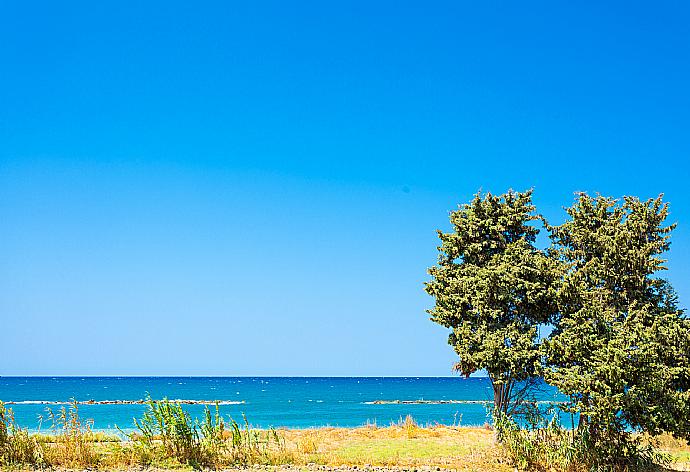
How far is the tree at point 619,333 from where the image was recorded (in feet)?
50.4

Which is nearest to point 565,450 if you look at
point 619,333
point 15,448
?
point 619,333

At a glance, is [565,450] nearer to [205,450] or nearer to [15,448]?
[205,450]

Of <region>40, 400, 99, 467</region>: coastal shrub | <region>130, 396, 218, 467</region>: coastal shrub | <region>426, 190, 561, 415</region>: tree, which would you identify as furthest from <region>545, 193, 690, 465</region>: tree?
<region>40, 400, 99, 467</region>: coastal shrub

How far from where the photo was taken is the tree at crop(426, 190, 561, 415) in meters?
22.3

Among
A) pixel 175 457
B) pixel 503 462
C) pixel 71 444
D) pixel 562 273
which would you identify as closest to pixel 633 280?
pixel 562 273

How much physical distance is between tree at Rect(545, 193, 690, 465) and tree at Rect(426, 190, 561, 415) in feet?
6.84

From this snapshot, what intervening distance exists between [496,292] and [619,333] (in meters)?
6.75

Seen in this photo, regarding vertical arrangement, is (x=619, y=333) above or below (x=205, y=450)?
above

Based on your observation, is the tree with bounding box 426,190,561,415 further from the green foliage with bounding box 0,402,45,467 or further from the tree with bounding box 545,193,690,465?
the green foliage with bounding box 0,402,45,467

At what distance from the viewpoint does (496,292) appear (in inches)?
891

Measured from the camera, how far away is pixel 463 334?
907 inches

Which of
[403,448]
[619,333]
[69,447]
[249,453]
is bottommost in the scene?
[403,448]

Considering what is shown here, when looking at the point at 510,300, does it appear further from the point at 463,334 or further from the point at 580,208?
the point at 580,208

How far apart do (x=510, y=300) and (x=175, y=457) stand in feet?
38.7
